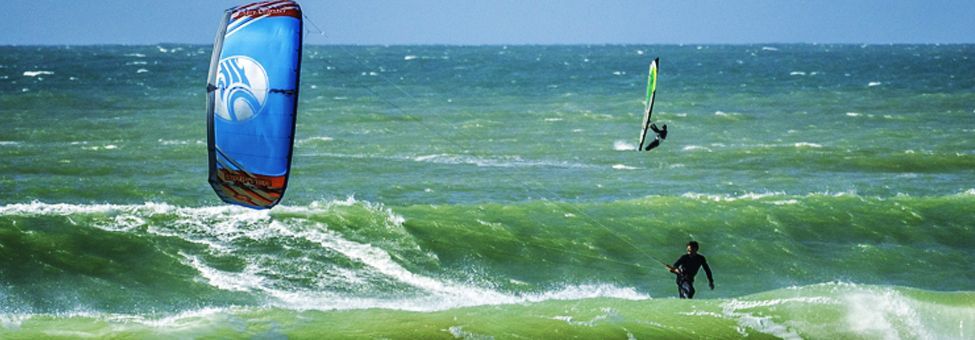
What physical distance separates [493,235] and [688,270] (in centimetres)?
572

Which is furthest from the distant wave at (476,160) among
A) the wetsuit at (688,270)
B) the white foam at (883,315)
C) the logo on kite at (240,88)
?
the logo on kite at (240,88)

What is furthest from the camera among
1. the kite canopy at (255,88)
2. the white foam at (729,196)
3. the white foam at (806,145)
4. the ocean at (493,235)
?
the white foam at (806,145)

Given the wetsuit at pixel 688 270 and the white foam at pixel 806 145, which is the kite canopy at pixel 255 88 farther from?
the white foam at pixel 806 145

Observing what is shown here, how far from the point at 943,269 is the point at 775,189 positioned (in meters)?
6.79

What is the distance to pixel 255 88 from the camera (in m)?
12.4

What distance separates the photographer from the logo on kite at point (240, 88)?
1234cm

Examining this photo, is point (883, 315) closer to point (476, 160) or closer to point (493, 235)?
point (493, 235)

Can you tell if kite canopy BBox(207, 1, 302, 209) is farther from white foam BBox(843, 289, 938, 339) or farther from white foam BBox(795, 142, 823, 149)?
white foam BBox(795, 142, 823, 149)

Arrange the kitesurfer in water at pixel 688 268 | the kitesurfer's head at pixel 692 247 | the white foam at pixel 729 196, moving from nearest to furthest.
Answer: the kitesurfer's head at pixel 692 247, the kitesurfer in water at pixel 688 268, the white foam at pixel 729 196

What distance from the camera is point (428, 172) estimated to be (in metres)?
27.1

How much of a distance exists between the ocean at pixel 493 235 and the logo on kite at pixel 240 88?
2.23 m

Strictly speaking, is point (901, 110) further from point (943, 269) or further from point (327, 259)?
point (327, 259)

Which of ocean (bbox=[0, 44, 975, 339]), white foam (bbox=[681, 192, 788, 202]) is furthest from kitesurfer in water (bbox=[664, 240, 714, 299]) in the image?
white foam (bbox=[681, 192, 788, 202])

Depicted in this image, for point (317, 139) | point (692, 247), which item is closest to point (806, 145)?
point (317, 139)
